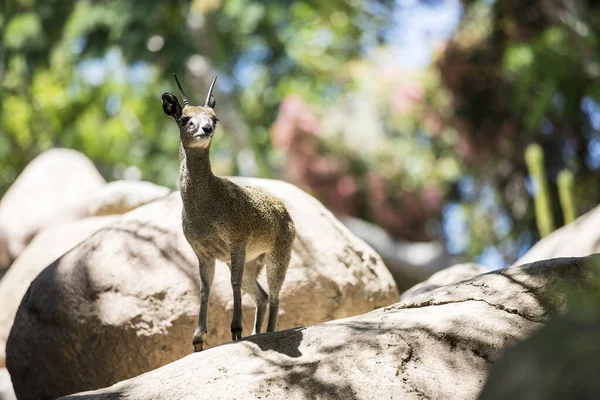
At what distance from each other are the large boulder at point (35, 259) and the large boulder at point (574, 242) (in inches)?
164

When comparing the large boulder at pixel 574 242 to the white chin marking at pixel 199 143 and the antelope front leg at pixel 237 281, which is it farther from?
the white chin marking at pixel 199 143

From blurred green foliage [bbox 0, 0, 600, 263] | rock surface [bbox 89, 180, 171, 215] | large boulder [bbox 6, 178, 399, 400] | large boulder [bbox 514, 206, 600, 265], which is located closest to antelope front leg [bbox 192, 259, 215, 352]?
large boulder [bbox 6, 178, 399, 400]

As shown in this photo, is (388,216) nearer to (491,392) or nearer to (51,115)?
(51,115)

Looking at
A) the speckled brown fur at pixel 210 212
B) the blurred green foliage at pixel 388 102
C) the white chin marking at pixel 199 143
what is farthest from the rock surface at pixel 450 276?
the blurred green foliage at pixel 388 102

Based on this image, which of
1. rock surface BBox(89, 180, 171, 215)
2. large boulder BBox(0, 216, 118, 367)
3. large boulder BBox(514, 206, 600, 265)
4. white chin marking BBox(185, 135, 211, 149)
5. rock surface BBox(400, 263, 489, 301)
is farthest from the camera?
rock surface BBox(89, 180, 171, 215)

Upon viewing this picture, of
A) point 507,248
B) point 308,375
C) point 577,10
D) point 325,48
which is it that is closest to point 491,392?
point 308,375

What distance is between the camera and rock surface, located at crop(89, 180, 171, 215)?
8542mm

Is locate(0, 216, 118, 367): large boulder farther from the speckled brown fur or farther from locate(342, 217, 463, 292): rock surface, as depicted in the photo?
locate(342, 217, 463, 292): rock surface

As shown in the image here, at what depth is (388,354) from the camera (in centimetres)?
423

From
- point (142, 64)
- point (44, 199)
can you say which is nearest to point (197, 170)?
point (44, 199)

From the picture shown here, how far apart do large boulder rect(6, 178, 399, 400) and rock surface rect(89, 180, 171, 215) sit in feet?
6.59

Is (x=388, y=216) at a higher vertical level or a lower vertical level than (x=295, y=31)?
lower

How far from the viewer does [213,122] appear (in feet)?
15.4

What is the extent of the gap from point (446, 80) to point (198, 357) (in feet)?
44.0
